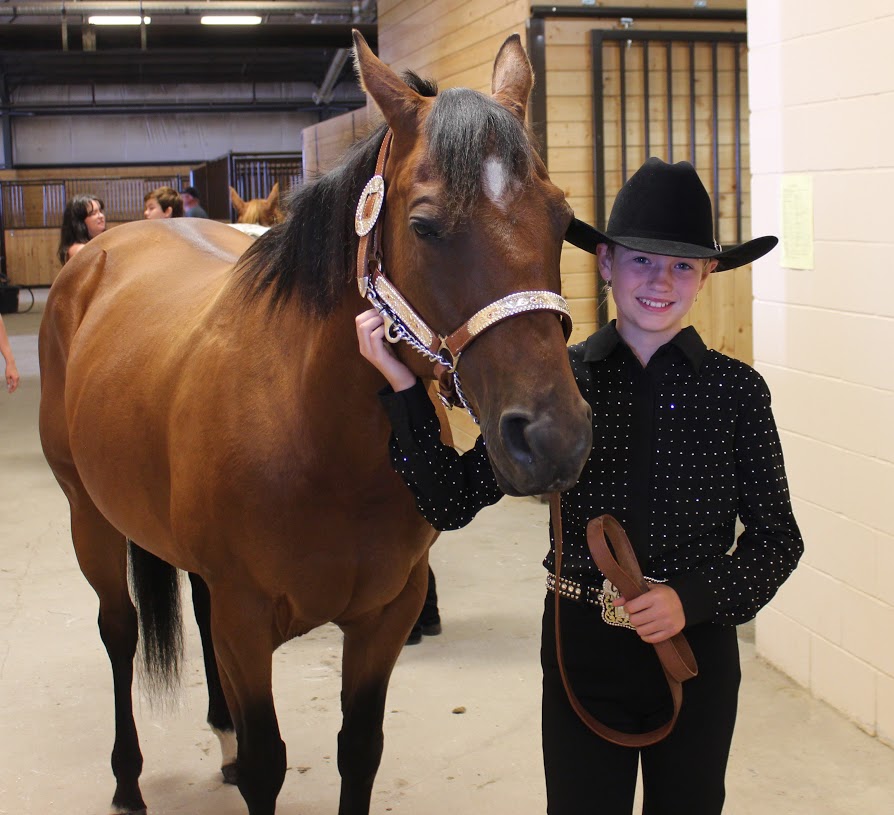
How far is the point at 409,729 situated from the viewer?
2895mm

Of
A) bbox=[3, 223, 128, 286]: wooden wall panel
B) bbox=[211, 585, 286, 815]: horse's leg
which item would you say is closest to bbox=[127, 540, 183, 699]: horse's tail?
bbox=[211, 585, 286, 815]: horse's leg

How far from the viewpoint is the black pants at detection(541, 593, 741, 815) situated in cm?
146

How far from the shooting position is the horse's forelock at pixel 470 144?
4.16 feet

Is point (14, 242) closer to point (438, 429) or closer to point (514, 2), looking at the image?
point (514, 2)

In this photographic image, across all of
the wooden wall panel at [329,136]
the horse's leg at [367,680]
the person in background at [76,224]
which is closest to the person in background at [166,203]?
the person in background at [76,224]

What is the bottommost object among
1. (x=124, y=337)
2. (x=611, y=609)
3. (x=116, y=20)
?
(x=611, y=609)

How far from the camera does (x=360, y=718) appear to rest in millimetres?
2014

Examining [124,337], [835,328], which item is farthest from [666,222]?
[835,328]

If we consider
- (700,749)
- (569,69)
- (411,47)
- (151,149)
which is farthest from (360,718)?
(151,149)

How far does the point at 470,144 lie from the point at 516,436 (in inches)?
14.8

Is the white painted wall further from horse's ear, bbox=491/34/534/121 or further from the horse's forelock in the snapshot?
the horse's forelock

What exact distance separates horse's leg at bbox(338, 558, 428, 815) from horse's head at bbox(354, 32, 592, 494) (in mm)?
745

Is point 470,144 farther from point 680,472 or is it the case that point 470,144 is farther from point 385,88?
point 680,472

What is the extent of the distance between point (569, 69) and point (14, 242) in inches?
629
